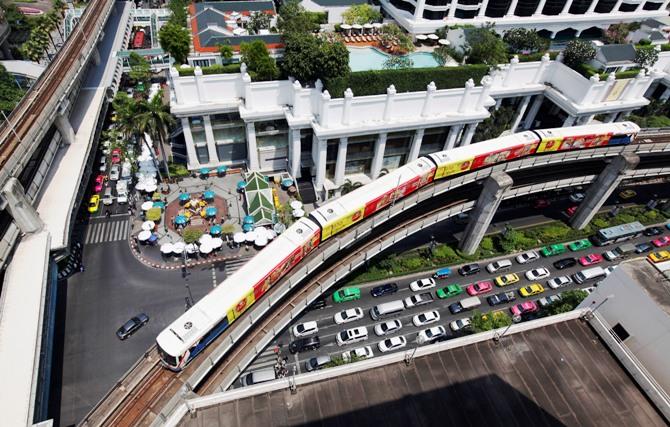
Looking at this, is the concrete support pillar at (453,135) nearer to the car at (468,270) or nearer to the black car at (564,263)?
the car at (468,270)

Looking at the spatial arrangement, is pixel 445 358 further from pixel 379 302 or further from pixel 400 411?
pixel 379 302

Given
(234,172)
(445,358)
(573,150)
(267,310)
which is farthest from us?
(234,172)

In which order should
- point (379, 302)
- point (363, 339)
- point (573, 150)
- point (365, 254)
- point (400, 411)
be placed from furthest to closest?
point (573, 150), point (379, 302), point (363, 339), point (365, 254), point (400, 411)

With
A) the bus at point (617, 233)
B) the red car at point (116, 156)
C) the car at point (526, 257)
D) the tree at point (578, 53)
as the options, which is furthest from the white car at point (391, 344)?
the tree at point (578, 53)

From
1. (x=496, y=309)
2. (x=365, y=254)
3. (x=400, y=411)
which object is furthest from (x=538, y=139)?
(x=400, y=411)

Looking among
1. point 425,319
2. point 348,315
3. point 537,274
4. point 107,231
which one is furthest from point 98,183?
point 537,274

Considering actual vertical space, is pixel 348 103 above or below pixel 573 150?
above
